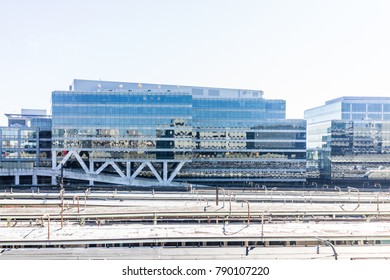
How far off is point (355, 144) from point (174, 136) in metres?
55.2

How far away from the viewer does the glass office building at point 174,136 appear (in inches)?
2817

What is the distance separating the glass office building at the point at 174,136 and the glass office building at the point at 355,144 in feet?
63.2

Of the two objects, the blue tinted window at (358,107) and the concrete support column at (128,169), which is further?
the blue tinted window at (358,107)

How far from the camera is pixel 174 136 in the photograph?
2874 inches

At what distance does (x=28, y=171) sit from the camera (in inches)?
2859

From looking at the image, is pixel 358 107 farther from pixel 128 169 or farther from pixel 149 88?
pixel 128 169

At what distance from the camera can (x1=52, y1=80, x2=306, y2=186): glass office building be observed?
2817 inches

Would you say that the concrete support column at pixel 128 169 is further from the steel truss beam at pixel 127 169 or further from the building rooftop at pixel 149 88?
the building rooftop at pixel 149 88

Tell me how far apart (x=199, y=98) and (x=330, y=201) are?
41960mm

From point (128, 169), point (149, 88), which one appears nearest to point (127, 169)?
point (128, 169)

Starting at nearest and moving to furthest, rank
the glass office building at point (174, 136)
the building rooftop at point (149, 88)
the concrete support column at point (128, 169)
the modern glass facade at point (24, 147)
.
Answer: the glass office building at point (174, 136) → the concrete support column at point (128, 169) → the building rooftop at point (149, 88) → the modern glass facade at point (24, 147)

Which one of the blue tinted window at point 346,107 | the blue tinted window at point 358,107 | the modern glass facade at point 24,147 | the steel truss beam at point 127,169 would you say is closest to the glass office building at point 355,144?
the blue tinted window at point 358,107
